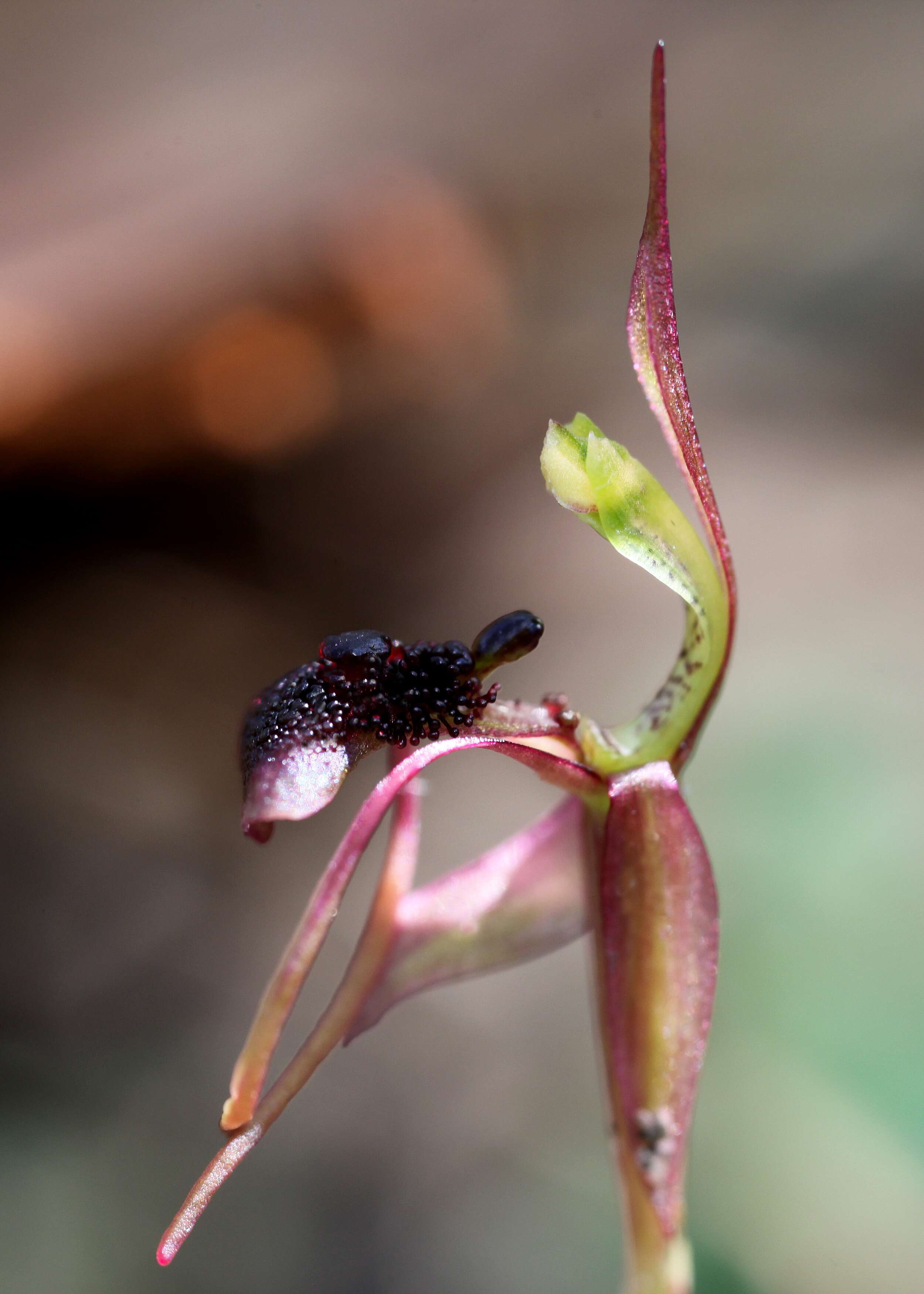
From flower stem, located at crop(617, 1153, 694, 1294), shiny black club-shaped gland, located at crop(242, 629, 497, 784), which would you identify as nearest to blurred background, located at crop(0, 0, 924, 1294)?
flower stem, located at crop(617, 1153, 694, 1294)

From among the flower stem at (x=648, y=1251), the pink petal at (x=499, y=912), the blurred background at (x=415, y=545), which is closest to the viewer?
the flower stem at (x=648, y=1251)

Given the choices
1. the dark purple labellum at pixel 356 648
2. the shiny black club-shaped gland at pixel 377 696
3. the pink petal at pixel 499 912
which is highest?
the dark purple labellum at pixel 356 648

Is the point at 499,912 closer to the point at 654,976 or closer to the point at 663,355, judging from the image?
the point at 654,976

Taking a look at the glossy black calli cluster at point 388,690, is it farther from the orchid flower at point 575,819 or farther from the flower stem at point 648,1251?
the flower stem at point 648,1251

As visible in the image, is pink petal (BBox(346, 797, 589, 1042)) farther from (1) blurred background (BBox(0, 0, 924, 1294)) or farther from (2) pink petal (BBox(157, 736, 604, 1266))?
(1) blurred background (BBox(0, 0, 924, 1294))

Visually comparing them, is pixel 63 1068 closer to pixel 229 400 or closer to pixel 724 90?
pixel 229 400

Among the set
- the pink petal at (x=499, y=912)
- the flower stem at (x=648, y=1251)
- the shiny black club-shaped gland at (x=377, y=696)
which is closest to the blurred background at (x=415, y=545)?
the pink petal at (x=499, y=912)

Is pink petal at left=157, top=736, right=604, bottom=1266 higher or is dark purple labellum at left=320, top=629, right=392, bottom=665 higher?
dark purple labellum at left=320, top=629, right=392, bottom=665
